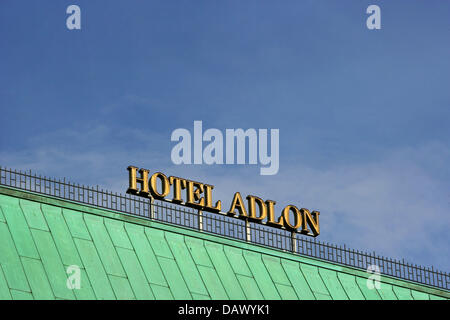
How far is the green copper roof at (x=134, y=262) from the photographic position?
4178 centimetres

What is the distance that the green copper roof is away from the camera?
1645 inches

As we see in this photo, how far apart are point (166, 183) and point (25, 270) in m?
10.8

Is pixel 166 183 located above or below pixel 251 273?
above

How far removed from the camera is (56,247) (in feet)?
141

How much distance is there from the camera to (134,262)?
4453 cm
